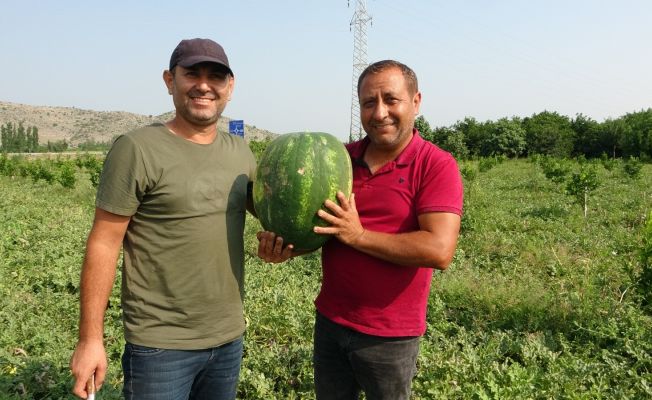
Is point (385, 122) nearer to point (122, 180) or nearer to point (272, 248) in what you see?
point (272, 248)

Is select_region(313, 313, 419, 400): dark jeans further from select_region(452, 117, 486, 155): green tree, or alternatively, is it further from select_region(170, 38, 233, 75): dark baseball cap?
select_region(452, 117, 486, 155): green tree

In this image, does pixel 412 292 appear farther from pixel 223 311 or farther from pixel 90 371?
pixel 90 371

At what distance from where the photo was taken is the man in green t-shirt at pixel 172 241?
2.00 metres

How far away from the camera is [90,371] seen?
1.98m

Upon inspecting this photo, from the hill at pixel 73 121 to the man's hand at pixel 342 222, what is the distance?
10230cm

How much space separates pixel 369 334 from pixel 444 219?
2.11ft

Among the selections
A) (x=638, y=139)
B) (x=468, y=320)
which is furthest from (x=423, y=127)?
(x=468, y=320)

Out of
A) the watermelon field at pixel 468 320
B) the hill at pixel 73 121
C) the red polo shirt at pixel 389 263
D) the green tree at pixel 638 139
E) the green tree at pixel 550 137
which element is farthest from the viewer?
the hill at pixel 73 121

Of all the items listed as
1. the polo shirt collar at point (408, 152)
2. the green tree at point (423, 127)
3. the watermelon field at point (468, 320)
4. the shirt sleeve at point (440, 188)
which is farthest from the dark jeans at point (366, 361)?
the green tree at point (423, 127)

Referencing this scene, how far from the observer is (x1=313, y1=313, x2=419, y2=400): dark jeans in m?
2.26

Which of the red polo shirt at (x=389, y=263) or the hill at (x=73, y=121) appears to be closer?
the red polo shirt at (x=389, y=263)

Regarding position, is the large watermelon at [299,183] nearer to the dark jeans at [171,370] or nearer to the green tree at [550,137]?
the dark jeans at [171,370]

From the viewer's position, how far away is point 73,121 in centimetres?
11744

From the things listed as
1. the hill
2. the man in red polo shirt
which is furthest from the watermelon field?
the hill
